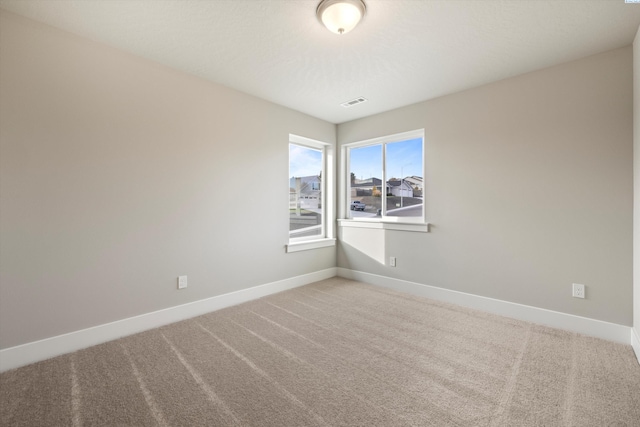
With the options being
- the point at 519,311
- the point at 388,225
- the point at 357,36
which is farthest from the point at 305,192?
the point at 519,311

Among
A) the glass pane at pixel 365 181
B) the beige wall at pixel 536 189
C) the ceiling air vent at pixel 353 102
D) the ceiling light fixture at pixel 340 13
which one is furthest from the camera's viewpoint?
the glass pane at pixel 365 181

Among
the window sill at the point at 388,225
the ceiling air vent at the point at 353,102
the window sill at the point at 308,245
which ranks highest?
the ceiling air vent at the point at 353,102

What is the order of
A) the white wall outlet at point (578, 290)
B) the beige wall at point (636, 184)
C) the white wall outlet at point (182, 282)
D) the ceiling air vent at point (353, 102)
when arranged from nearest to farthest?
the beige wall at point (636, 184) < the white wall outlet at point (578, 290) < the white wall outlet at point (182, 282) < the ceiling air vent at point (353, 102)

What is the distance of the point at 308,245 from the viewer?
4.07 m

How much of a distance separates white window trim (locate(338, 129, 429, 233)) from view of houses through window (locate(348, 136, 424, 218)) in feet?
0.11

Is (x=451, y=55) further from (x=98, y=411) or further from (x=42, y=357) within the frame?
(x=42, y=357)

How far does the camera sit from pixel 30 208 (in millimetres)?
2033

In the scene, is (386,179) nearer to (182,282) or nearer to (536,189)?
(536,189)

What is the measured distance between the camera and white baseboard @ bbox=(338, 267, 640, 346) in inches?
94.0

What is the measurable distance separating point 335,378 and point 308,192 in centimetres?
283

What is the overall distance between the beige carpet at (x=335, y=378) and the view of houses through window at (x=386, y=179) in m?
1.64

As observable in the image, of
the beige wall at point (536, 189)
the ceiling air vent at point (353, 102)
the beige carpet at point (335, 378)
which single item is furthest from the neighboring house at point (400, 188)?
the beige carpet at point (335, 378)

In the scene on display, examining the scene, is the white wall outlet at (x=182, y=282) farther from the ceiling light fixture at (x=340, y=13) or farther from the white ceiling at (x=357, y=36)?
the ceiling light fixture at (x=340, y=13)

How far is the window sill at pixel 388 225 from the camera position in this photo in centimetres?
355
